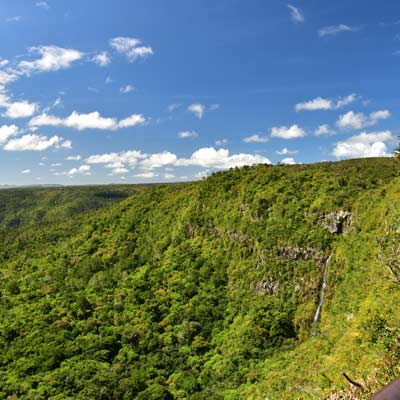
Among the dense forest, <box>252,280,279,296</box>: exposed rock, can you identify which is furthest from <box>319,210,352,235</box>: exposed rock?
<box>252,280,279,296</box>: exposed rock

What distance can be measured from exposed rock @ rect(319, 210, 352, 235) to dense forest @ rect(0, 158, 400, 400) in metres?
0.15

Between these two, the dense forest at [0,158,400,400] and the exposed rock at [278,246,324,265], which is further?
the exposed rock at [278,246,324,265]

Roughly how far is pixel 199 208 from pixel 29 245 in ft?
175

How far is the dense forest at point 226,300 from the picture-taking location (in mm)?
31031

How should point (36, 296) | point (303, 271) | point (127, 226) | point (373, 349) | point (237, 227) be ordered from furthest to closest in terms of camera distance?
point (127, 226) < point (36, 296) < point (237, 227) < point (303, 271) < point (373, 349)

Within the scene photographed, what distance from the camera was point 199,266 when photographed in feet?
176

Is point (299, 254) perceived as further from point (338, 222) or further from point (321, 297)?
point (321, 297)

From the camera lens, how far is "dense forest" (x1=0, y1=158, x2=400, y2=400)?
31.0m

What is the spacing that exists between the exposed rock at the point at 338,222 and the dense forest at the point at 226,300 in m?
0.15

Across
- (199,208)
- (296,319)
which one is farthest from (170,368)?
(199,208)

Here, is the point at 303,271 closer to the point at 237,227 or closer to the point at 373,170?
the point at 237,227

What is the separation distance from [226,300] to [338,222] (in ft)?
59.8

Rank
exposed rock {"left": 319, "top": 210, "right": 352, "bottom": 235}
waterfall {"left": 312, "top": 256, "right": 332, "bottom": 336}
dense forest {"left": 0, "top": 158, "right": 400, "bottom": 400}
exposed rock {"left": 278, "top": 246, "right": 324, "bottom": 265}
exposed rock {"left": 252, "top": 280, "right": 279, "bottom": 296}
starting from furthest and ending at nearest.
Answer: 1. exposed rock {"left": 252, "top": 280, "right": 279, "bottom": 296}
2. exposed rock {"left": 278, "top": 246, "right": 324, "bottom": 265}
3. exposed rock {"left": 319, "top": 210, "right": 352, "bottom": 235}
4. waterfall {"left": 312, "top": 256, "right": 332, "bottom": 336}
5. dense forest {"left": 0, "top": 158, "right": 400, "bottom": 400}

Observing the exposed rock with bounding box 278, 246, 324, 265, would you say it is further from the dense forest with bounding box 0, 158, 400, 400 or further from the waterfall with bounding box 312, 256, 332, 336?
the waterfall with bounding box 312, 256, 332, 336
